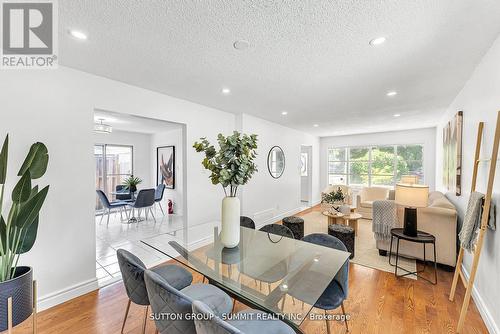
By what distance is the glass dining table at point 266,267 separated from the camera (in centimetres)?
124

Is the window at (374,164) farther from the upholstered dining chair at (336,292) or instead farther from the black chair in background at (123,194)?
the black chair in background at (123,194)

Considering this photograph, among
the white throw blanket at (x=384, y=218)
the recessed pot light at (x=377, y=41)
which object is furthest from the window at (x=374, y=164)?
the recessed pot light at (x=377, y=41)

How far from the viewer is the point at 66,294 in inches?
85.1

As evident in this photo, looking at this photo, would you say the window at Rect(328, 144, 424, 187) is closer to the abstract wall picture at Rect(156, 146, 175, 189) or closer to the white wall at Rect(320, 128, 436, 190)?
the white wall at Rect(320, 128, 436, 190)

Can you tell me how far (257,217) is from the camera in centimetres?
459

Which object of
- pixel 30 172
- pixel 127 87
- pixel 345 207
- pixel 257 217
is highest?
pixel 127 87

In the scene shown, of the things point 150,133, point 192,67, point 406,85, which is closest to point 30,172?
point 192,67

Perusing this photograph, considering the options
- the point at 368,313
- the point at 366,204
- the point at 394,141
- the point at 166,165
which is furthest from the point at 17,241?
the point at 394,141

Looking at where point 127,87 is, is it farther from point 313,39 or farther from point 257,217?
point 257,217

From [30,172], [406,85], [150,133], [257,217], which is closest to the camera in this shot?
[30,172]

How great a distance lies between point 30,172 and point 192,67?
169cm

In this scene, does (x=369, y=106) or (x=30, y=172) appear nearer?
(x=30, y=172)

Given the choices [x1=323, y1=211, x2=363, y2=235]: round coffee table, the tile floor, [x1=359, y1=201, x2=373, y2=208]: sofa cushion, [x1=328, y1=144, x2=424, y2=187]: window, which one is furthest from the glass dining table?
[x1=328, y1=144, x2=424, y2=187]: window

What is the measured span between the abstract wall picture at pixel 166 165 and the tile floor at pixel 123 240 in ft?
3.15
